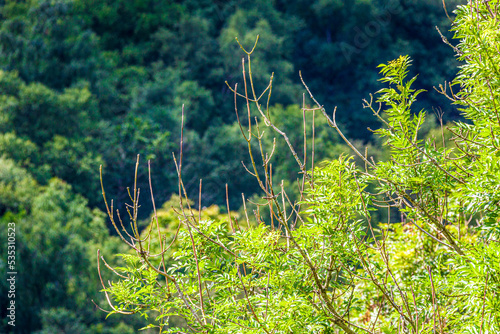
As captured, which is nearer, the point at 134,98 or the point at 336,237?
the point at 336,237

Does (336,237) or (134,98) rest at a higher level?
(336,237)

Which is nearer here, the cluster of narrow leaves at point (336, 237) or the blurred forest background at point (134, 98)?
the cluster of narrow leaves at point (336, 237)

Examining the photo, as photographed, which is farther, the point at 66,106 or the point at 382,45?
the point at 382,45

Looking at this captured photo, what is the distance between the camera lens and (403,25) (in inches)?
1090

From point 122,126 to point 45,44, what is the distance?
3.83 metres

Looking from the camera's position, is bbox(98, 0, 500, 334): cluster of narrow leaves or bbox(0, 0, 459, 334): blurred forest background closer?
bbox(98, 0, 500, 334): cluster of narrow leaves

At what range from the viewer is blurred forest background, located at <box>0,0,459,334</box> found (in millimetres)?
9562

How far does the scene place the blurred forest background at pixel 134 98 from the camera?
9562 millimetres

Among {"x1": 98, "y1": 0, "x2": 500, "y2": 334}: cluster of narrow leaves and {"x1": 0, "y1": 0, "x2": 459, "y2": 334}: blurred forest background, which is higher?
{"x1": 98, "y1": 0, "x2": 500, "y2": 334}: cluster of narrow leaves

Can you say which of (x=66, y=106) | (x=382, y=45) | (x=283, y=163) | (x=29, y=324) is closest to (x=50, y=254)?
(x=29, y=324)

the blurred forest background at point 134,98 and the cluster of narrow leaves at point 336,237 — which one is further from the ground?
the cluster of narrow leaves at point 336,237

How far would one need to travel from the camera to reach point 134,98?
19.7 m

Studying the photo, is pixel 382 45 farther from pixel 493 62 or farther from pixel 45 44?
pixel 493 62

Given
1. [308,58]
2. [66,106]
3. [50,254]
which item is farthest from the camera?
[308,58]
